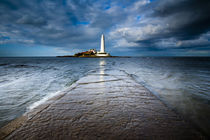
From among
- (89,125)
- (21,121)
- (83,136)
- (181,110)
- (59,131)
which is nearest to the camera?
(83,136)

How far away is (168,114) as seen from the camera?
279cm

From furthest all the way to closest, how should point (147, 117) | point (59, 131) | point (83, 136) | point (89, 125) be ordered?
point (147, 117) < point (89, 125) < point (59, 131) < point (83, 136)

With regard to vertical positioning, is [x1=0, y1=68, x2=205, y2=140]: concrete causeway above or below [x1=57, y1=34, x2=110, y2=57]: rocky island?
below

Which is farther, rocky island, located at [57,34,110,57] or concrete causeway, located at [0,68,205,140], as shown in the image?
rocky island, located at [57,34,110,57]

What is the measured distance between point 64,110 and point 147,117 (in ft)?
7.55

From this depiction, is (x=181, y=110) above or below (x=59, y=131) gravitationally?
below

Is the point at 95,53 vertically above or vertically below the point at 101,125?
above

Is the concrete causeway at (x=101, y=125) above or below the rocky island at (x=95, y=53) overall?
below

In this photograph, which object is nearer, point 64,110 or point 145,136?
point 145,136

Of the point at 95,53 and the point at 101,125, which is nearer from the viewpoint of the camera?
the point at 101,125

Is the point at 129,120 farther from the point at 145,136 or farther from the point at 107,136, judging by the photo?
the point at 107,136

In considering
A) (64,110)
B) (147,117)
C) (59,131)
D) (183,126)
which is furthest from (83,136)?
(183,126)

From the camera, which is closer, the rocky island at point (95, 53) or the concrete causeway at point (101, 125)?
the concrete causeway at point (101, 125)

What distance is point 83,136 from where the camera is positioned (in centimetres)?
185
